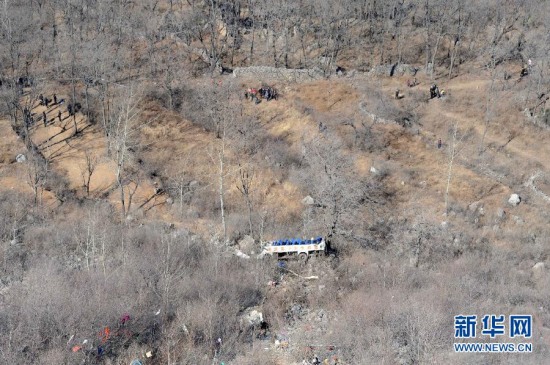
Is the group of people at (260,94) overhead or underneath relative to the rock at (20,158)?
overhead

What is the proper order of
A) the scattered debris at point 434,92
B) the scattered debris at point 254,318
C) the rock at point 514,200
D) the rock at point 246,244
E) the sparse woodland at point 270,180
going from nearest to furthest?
1. the sparse woodland at point 270,180
2. the scattered debris at point 254,318
3. the rock at point 246,244
4. the rock at point 514,200
5. the scattered debris at point 434,92

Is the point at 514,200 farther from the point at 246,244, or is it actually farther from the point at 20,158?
the point at 20,158

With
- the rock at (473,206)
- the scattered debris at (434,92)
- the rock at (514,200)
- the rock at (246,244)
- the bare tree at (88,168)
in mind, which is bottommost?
the rock at (246,244)

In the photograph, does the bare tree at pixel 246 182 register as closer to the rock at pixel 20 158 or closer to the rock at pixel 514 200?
the rock at pixel 20 158

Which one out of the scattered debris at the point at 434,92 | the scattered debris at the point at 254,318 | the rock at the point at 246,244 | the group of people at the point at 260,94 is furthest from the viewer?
the scattered debris at the point at 434,92

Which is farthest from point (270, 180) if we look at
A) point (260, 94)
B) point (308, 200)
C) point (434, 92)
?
point (434, 92)

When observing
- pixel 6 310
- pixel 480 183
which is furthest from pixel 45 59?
pixel 480 183

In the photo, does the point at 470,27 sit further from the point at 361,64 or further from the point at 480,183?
the point at 480,183

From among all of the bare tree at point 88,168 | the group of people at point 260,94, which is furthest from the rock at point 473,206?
the bare tree at point 88,168
